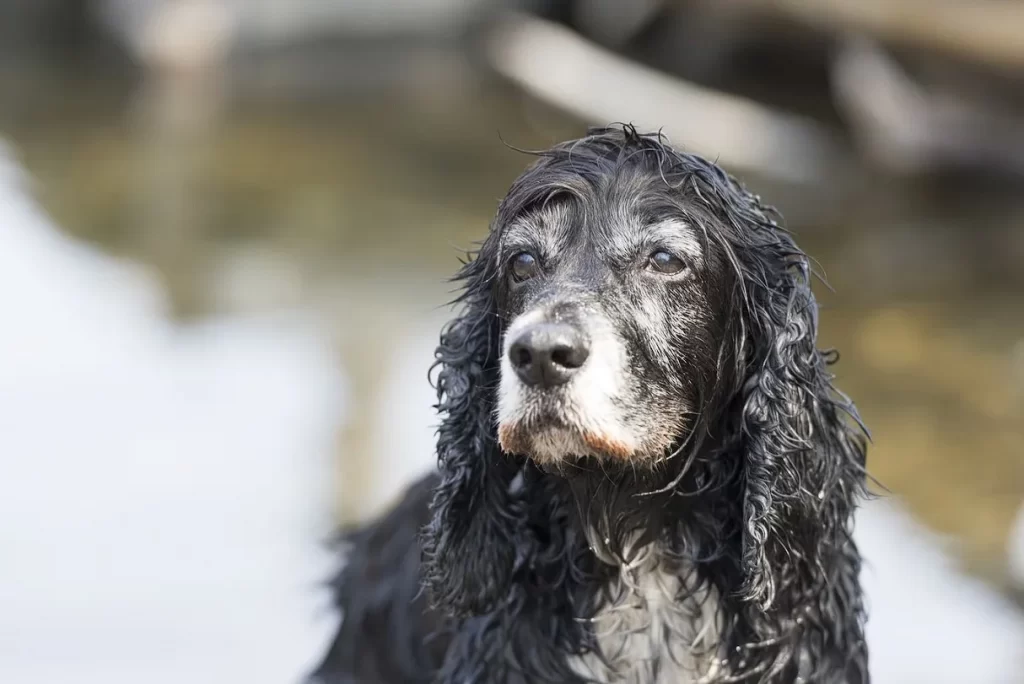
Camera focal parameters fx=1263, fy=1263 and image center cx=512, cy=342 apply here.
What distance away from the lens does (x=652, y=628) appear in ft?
10.6

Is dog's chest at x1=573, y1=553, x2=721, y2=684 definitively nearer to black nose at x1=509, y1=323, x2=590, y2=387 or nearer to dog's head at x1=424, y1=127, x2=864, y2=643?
dog's head at x1=424, y1=127, x2=864, y2=643

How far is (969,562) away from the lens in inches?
188

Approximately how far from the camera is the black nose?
8.86 feet

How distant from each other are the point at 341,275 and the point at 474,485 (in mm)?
4686

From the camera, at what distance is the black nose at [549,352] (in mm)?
2701

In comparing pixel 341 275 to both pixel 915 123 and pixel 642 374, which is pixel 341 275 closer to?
pixel 915 123

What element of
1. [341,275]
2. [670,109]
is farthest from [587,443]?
[670,109]

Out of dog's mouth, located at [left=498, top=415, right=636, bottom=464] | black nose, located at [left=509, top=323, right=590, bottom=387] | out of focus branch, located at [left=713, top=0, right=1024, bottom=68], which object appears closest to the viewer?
black nose, located at [left=509, top=323, right=590, bottom=387]

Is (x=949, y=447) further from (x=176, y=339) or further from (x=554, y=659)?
(x=176, y=339)

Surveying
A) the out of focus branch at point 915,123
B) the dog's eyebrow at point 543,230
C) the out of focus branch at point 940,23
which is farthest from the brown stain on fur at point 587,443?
the out of focus branch at point 915,123

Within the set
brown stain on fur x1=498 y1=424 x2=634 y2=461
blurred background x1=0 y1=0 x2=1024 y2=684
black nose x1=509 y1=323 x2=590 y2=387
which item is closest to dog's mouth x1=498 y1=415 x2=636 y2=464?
brown stain on fur x1=498 y1=424 x2=634 y2=461

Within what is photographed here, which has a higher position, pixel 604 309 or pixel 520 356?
pixel 604 309

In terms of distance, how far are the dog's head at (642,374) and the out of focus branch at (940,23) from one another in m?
6.06

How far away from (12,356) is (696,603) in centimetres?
470
